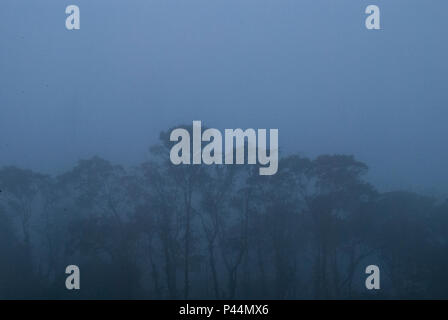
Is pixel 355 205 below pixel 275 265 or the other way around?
the other way around

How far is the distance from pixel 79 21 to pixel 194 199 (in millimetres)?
1217

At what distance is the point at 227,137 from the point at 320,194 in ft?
2.07

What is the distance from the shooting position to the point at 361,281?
7.41 feet

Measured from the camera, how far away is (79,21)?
88.0 inches

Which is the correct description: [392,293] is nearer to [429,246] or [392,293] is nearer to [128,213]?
[429,246]

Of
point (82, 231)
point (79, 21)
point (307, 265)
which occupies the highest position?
point (79, 21)

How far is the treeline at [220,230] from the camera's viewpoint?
221cm

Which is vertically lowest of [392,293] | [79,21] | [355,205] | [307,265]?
[392,293]

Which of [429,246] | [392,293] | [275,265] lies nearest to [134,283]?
[275,265]

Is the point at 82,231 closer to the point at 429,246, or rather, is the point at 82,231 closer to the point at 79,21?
the point at 79,21

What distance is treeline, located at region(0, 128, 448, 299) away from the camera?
87.0 inches

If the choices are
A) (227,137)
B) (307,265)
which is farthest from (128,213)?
(307,265)

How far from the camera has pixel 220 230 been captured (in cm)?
223

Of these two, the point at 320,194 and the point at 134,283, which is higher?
the point at 320,194
